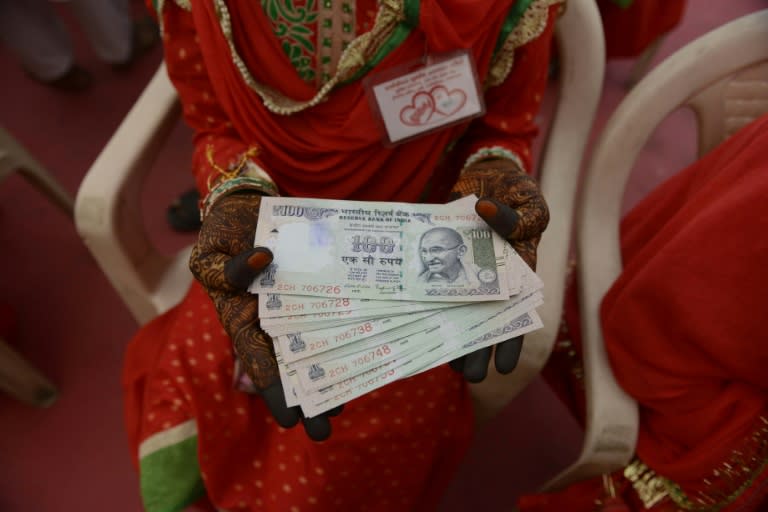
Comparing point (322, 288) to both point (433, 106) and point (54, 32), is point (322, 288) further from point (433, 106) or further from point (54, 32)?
point (54, 32)

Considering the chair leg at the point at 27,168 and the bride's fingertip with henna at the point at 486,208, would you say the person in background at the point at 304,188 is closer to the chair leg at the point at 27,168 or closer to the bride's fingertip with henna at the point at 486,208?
the bride's fingertip with henna at the point at 486,208

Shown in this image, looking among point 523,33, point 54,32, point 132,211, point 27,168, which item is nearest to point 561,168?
point 523,33

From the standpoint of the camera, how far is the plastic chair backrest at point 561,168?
2.63 feet

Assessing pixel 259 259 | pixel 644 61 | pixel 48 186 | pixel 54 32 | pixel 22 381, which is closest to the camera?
pixel 259 259

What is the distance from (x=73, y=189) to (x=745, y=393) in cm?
188

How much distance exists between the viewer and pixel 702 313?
0.71 m

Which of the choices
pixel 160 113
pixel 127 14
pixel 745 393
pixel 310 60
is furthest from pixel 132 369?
pixel 127 14

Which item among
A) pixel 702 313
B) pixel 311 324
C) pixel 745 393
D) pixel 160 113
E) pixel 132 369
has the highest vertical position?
pixel 160 113

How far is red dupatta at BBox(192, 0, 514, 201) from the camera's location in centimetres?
67

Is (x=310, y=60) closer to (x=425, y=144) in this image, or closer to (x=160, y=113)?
(x=425, y=144)

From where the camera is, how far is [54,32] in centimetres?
177

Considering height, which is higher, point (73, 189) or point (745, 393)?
point (73, 189)

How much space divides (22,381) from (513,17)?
1.37 meters

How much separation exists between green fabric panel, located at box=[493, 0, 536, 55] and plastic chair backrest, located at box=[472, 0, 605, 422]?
7.0 inches
